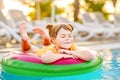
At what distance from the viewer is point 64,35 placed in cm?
479

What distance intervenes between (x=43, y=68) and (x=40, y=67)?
0.13ft

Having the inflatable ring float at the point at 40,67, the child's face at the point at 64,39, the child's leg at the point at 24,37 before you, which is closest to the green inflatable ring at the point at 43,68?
the inflatable ring float at the point at 40,67

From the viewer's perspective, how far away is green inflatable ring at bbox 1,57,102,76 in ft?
14.7

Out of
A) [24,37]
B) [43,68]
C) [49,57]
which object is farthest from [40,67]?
[24,37]

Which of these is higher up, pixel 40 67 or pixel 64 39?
pixel 64 39

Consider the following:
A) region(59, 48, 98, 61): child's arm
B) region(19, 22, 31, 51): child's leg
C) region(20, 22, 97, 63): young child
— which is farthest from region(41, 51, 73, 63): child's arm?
region(19, 22, 31, 51): child's leg

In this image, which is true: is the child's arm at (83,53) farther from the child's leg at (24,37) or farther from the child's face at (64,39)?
the child's leg at (24,37)

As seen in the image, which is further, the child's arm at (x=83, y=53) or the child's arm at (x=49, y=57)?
the child's arm at (x=83, y=53)

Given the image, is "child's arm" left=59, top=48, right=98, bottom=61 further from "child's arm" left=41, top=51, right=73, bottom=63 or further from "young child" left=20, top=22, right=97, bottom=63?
"child's arm" left=41, top=51, right=73, bottom=63

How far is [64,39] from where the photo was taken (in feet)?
15.7

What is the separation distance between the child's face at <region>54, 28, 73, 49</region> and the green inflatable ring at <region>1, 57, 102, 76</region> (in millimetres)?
343

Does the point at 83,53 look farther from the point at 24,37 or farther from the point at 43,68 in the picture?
the point at 24,37

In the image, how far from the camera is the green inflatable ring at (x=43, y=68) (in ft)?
14.7

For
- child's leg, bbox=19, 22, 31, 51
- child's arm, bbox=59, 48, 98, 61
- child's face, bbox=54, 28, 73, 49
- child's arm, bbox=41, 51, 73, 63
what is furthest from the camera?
child's leg, bbox=19, 22, 31, 51
